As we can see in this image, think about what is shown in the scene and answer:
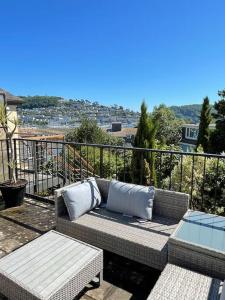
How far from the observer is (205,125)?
745 inches

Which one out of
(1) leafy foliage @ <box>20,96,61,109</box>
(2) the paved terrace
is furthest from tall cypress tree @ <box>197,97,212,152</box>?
(1) leafy foliage @ <box>20,96,61,109</box>

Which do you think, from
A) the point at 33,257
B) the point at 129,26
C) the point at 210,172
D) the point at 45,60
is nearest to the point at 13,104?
the point at 129,26

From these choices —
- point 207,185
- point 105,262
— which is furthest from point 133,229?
point 207,185

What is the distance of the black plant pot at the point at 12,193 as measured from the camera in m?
4.10

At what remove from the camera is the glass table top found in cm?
212

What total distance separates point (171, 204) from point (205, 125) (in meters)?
17.4

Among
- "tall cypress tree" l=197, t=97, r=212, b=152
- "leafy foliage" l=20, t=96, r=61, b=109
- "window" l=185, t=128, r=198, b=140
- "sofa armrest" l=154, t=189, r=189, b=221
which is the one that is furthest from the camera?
"leafy foliage" l=20, t=96, r=61, b=109

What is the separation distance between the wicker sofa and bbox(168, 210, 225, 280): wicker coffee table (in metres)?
0.17

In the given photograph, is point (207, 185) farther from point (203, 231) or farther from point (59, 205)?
point (59, 205)

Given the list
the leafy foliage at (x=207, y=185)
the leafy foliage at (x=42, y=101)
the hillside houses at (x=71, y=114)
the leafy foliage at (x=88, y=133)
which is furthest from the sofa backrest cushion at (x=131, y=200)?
the leafy foliage at (x=42, y=101)

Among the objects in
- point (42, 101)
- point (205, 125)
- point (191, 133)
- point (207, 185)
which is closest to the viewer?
point (207, 185)

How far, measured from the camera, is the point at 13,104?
13.9 metres

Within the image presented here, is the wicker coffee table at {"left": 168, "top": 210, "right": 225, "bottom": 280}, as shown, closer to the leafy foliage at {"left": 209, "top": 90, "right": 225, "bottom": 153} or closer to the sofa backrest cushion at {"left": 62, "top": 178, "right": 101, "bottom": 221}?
the sofa backrest cushion at {"left": 62, "top": 178, "right": 101, "bottom": 221}

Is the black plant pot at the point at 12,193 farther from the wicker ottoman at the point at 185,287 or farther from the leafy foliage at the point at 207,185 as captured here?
the wicker ottoman at the point at 185,287
